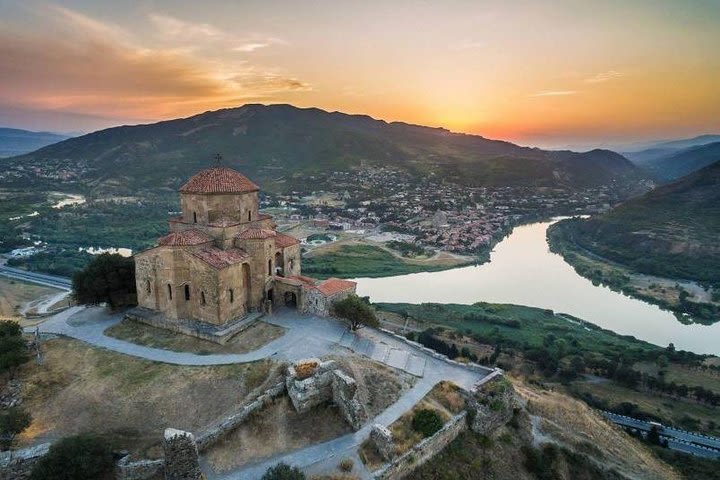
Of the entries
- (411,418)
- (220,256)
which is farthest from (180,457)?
(220,256)

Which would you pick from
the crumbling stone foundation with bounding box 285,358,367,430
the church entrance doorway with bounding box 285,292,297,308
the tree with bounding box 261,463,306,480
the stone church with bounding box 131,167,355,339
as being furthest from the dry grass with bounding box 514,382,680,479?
the church entrance doorway with bounding box 285,292,297,308

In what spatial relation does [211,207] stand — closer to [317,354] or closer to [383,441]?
[317,354]

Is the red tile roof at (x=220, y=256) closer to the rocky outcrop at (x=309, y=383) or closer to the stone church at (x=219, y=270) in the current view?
the stone church at (x=219, y=270)

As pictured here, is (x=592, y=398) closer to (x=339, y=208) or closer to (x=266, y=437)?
(x=266, y=437)

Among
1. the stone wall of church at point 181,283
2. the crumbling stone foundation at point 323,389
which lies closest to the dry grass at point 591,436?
the crumbling stone foundation at point 323,389

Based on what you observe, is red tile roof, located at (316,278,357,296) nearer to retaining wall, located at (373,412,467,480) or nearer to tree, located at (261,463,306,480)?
retaining wall, located at (373,412,467,480)

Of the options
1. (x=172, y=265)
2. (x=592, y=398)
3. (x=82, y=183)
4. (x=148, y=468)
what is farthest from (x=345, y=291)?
(x=82, y=183)
